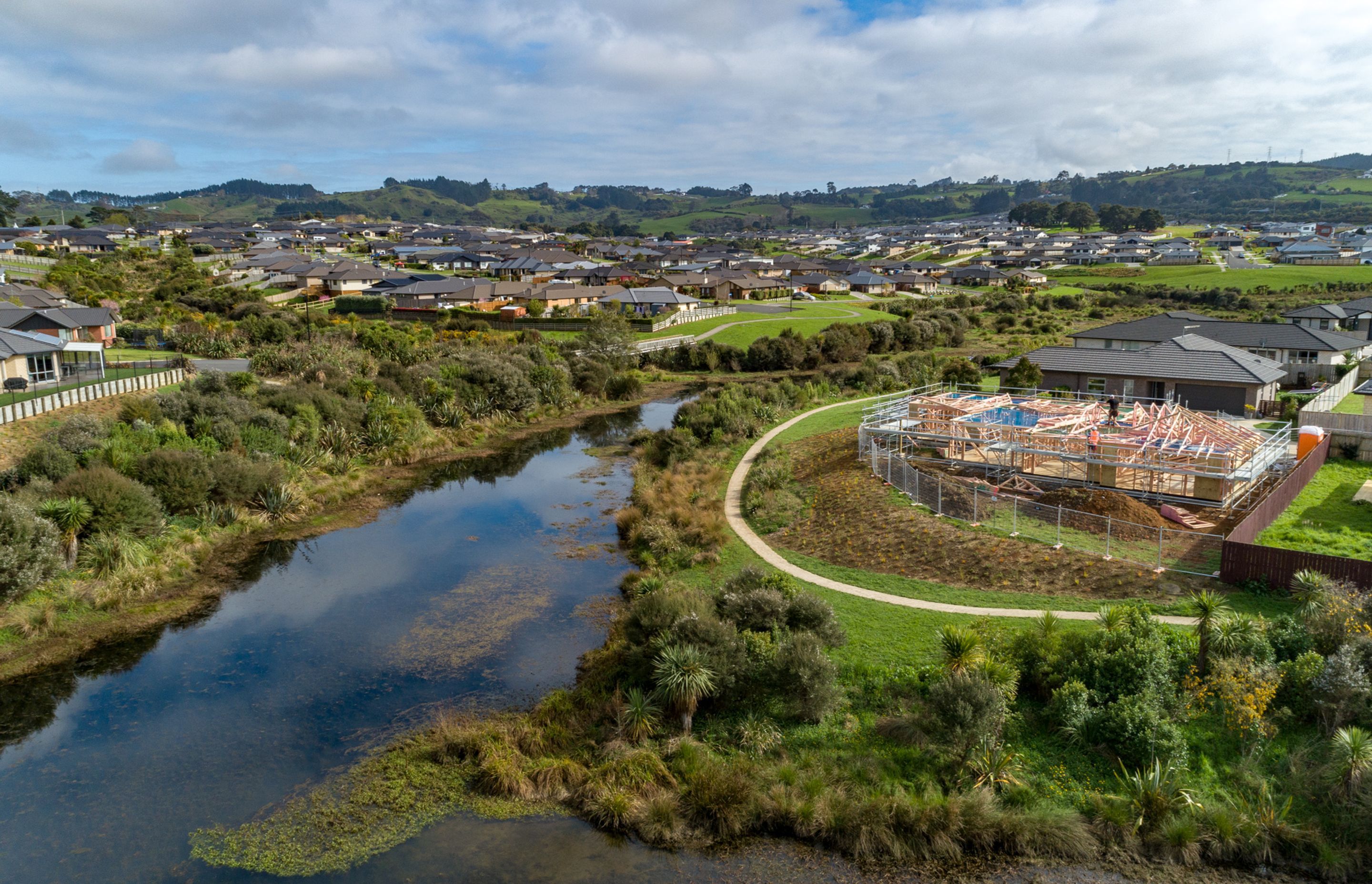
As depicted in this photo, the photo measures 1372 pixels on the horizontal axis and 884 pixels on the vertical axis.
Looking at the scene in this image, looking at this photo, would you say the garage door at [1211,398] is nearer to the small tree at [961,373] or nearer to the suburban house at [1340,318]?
the small tree at [961,373]

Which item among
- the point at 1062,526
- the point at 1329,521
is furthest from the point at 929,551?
the point at 1329,521

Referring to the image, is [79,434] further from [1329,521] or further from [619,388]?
[1329,521]

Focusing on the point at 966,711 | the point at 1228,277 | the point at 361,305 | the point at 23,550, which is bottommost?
the point at 966,711

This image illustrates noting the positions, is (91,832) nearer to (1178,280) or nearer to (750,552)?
(750,552)

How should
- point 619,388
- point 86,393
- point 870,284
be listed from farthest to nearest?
1. point 870,284
2. point 619,388
3. point 86,393

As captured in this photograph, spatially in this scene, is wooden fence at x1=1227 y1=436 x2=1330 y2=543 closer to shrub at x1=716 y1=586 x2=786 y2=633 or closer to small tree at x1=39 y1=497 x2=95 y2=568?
shrub at x1=716 y1=586 x2=786 y2=633

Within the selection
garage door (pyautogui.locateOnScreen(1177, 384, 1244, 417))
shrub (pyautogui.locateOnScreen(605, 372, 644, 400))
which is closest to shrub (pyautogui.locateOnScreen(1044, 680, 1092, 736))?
garage door (pyautogui.locateOnScreen(1177, 384, 1244, 417))

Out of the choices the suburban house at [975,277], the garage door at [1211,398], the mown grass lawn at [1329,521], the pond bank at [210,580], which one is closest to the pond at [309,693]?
the pond bank at [210,580]
